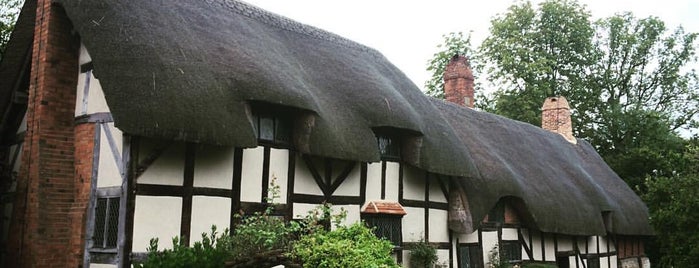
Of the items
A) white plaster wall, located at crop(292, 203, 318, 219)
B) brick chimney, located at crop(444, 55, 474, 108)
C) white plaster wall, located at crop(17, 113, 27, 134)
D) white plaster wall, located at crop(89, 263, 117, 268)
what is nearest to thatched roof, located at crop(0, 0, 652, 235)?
white plaster wall, located at crop(292, 203, 318, 219)

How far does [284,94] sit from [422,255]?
5.21 m

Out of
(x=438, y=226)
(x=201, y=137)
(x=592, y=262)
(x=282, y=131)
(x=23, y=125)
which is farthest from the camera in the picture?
(x=592, y=262)

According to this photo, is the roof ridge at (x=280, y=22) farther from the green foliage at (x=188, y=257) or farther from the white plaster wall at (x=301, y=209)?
the green foliage at (x=188, y=257)

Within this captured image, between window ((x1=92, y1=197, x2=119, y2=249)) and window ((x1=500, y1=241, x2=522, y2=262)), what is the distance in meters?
10.2

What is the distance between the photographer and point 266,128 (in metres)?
11.0

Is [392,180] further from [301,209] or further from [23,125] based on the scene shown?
[23,125]

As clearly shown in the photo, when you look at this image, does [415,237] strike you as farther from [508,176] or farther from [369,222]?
[508,176]

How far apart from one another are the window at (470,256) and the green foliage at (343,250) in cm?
733

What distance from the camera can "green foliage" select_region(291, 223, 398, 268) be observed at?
7461mm

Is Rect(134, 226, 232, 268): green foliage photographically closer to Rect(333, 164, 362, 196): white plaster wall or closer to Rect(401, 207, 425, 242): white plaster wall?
Rect(333, 164, 362, 196): white plaster wall

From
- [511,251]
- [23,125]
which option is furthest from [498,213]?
[23,125]

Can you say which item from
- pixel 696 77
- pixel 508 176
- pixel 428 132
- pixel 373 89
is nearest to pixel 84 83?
pixel 373 89

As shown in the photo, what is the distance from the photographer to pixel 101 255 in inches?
370

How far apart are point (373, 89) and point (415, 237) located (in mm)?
3369
